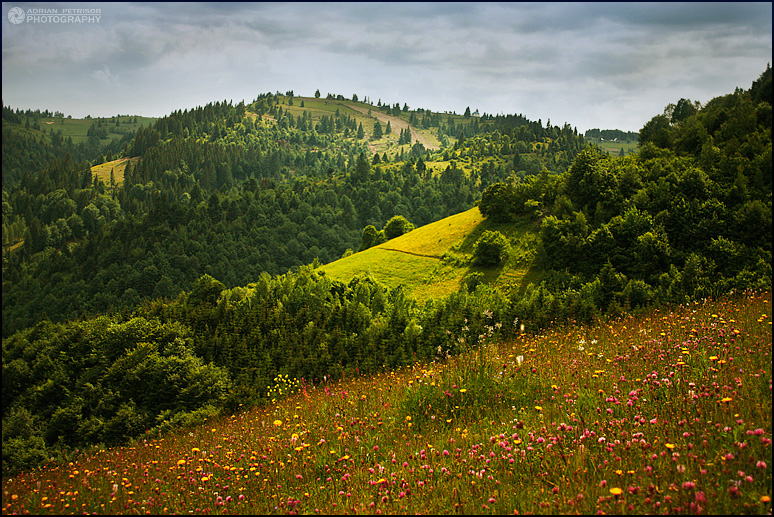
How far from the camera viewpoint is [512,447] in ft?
18.8

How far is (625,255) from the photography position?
1758 inches

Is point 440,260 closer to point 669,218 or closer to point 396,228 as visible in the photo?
point 669,218

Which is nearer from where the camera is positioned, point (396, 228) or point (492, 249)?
point (492, 249)

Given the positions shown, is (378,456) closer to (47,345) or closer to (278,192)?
(47,345)

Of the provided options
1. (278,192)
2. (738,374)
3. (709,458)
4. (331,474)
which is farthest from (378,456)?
(278,192)

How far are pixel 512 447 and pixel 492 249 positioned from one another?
54.2 meters

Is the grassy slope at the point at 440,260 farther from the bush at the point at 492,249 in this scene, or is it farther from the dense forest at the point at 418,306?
the dense forest at the point at 418,306

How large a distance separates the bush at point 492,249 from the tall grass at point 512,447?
158 ft

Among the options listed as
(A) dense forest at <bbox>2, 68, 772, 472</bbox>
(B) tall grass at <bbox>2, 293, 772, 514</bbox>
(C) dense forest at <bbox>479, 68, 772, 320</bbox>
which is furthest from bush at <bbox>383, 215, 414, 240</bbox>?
(B) tall grass at <bbox>2, 293, 772, 514</bbox>

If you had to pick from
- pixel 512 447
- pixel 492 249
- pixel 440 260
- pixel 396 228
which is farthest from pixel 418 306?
pixel 396 228

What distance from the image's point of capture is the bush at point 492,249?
58.6 metres

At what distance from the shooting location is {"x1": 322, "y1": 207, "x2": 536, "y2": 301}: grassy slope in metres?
58.0

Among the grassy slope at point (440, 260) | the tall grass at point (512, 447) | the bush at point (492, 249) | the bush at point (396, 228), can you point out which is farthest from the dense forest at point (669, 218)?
the bush at point (396, 228)

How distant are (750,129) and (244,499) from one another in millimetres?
65269
